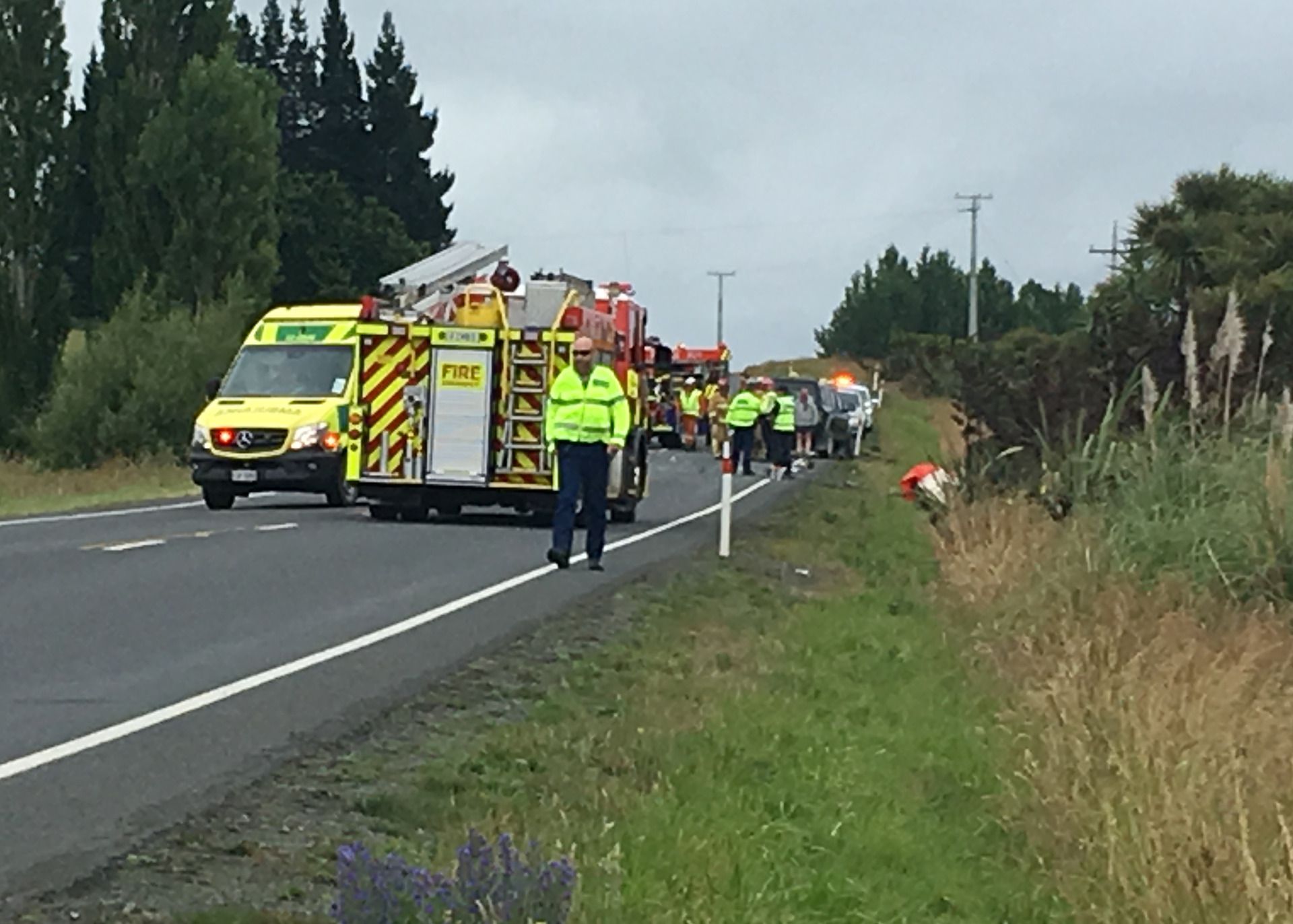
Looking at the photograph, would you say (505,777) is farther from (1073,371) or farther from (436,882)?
(1073,371)

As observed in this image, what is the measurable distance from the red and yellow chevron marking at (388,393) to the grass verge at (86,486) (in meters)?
5.21

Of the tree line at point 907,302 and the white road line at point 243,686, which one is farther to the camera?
the tree line at point 907,302

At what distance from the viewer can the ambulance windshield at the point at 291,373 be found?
29.8 meters

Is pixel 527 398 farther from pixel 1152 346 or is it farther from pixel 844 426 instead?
pixel 844 426

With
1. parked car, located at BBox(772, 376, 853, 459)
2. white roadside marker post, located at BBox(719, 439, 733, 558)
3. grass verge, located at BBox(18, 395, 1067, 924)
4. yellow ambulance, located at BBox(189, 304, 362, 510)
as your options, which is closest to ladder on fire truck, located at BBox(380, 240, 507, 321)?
yellow ambulance, located at BBox(189, 304, 362, 510)

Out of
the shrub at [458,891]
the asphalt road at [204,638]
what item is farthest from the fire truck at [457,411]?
the shrub at [458,891]

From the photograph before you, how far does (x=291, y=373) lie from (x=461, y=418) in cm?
506

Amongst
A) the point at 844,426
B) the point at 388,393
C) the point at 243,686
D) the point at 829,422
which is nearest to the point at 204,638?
the point at 243,686

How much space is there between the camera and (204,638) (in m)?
13.8

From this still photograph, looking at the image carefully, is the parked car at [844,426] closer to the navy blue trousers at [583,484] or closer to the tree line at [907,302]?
the navy blue trousers at [583,484]

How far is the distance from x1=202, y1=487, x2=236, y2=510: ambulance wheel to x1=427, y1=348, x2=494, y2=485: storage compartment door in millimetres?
4288

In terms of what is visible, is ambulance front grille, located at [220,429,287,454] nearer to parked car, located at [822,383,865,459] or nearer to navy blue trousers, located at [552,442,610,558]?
navy blue trousers, located at [552,442,610,558]

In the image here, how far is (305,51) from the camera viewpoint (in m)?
98.3

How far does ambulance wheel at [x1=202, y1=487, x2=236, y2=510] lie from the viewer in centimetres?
2895
